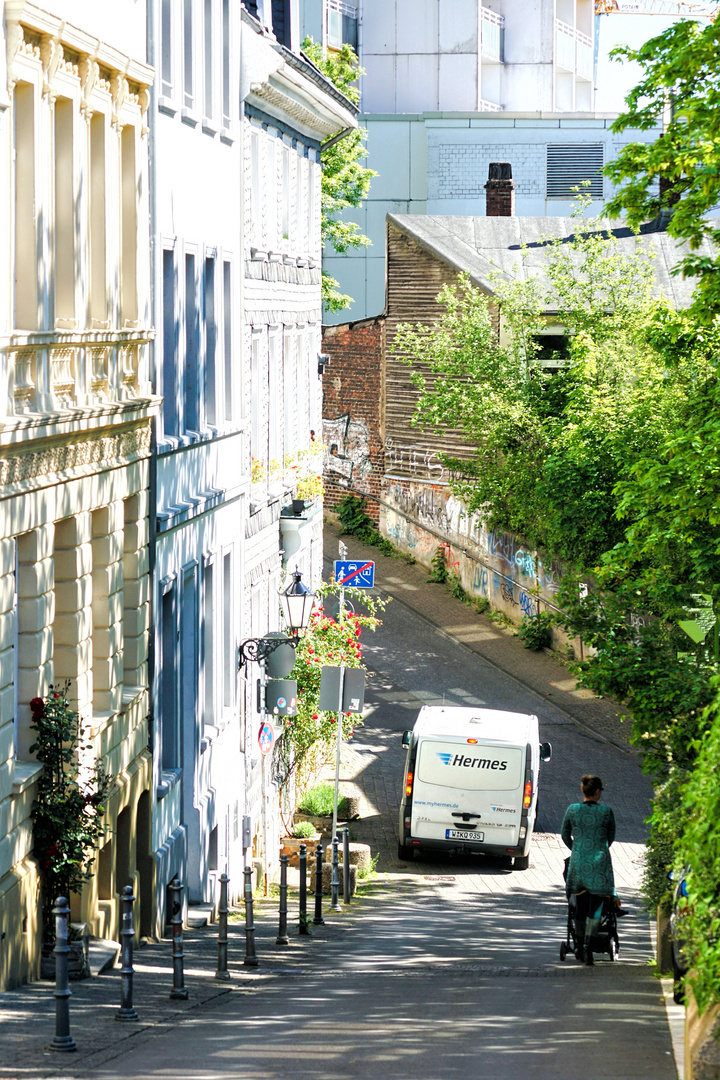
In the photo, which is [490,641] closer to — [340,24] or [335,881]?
[335,881]

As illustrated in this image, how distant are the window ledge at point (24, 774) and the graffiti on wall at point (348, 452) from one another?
31.8 m

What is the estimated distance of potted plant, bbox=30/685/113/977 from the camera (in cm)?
1159

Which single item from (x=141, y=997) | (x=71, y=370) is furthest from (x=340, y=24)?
(x=141, y=997)

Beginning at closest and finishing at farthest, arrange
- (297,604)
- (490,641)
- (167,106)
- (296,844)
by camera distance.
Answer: (167,106) → (297,604) → (296,844) → (490,641)

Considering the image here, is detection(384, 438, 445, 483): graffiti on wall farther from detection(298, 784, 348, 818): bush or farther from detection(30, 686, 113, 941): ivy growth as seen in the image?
detection(30, 686, 113, 941): ivy growth

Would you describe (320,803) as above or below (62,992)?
below

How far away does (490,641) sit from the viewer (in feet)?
115

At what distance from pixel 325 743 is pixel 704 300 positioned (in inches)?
523

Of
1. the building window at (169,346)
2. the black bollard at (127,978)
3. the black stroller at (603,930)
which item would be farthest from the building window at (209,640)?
the black bollard at (127,978)

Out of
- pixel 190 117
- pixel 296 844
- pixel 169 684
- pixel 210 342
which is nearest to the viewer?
pixel 169 684

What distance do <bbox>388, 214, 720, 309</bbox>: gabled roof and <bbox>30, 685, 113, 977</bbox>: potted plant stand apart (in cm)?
2659

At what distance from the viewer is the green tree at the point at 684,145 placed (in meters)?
13.6

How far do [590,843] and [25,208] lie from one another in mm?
6692

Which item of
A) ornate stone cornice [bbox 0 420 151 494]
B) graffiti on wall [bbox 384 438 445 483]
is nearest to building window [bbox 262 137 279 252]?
ornate stone cornice [bbox 0 420 151 494]
